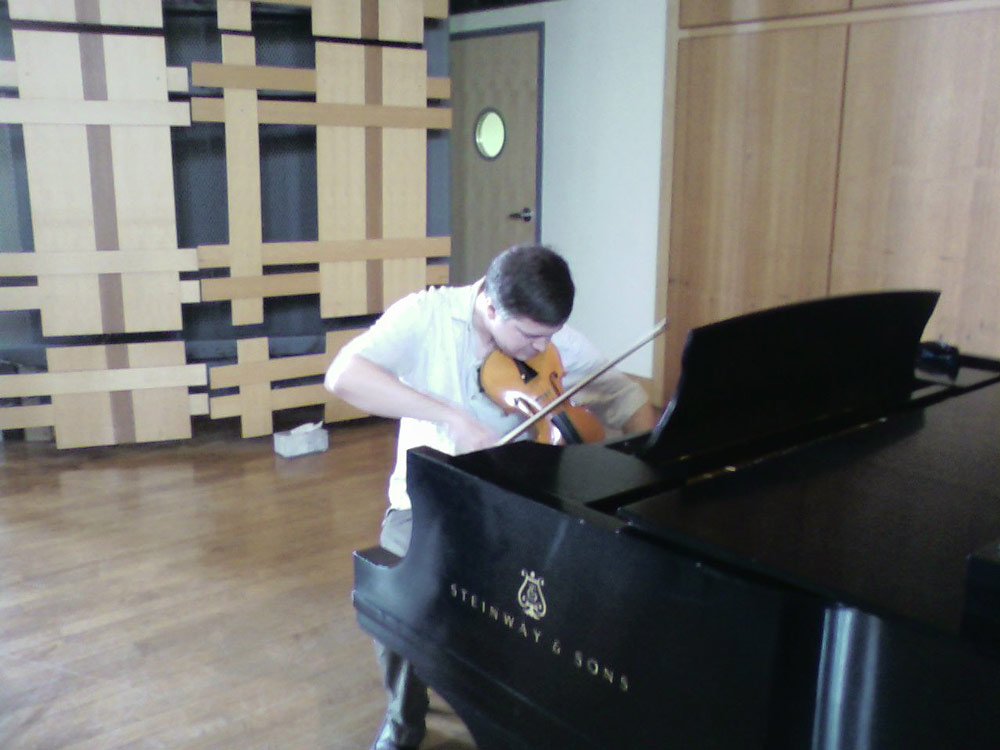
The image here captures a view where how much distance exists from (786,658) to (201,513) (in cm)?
268

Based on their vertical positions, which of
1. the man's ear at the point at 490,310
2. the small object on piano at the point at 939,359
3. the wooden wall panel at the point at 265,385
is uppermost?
the man's ear at the point at 490,310

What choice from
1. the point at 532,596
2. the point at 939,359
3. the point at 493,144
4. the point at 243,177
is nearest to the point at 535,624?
the point at 532,596

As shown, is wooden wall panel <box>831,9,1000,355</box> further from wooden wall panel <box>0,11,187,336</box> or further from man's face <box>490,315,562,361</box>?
wooden wall panel <box>0,11,187,336</box>

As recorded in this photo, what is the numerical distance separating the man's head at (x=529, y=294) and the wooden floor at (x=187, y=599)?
97 cm

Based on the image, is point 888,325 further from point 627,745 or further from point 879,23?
point 879,23

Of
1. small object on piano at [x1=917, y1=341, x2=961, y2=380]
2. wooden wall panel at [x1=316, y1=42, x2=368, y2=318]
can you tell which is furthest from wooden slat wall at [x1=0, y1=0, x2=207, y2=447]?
small object on piano at [x1=917, y1=341, x2=961, y2=380]

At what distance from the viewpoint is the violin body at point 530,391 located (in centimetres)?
173

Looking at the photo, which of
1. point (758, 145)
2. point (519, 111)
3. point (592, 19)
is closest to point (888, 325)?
point (758, 145)

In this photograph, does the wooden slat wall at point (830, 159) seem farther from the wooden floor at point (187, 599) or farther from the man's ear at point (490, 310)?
the man's ear at point (490, 310)

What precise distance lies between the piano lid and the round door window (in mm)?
4169

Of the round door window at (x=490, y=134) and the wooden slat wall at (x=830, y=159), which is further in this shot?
the round door window at (x=490, y=134)

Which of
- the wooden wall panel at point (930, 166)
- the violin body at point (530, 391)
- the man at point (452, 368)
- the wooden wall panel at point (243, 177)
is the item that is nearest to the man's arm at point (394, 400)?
the man at point (452, 368)

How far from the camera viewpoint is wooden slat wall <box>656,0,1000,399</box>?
332 cm

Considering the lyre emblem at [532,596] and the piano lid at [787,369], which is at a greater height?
the piano lid at [787,369]
